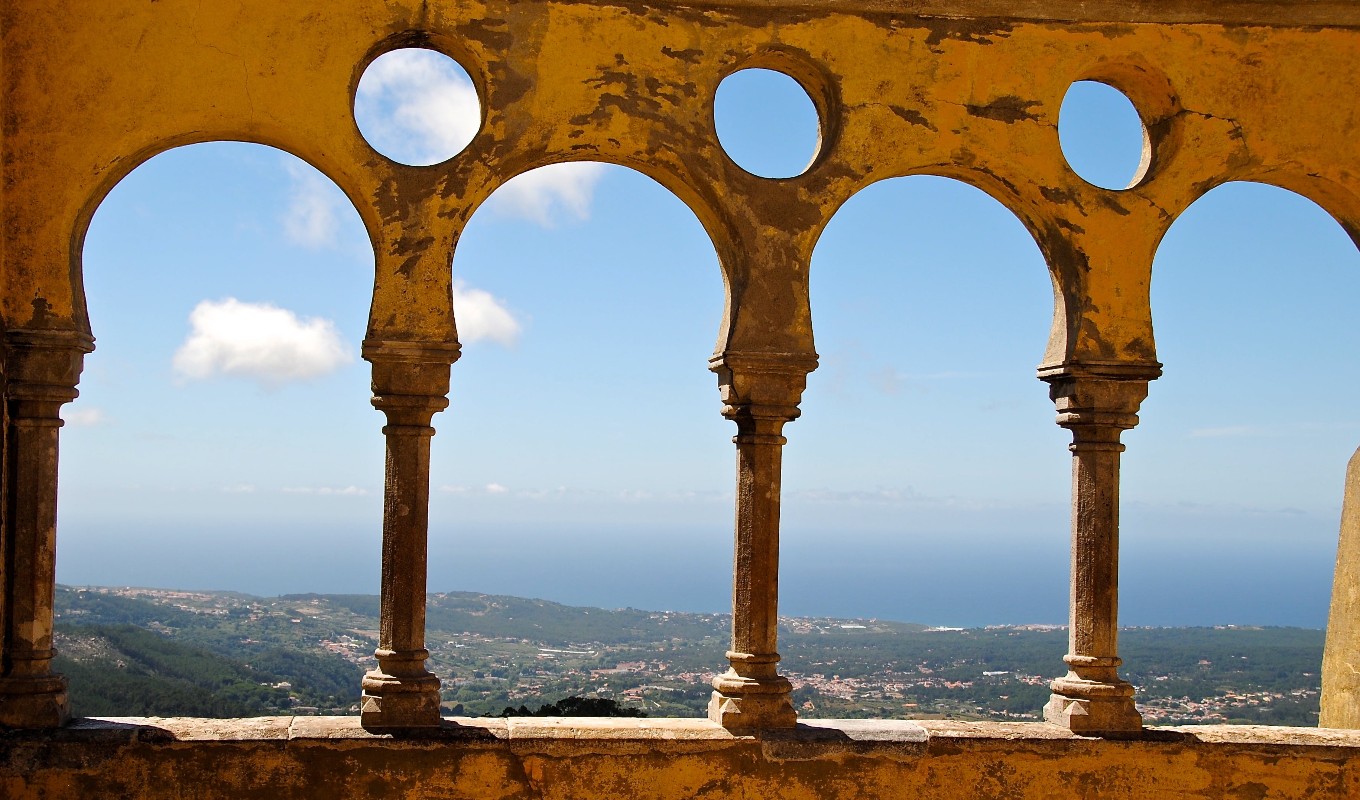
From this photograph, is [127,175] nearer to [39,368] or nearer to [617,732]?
[39,368]

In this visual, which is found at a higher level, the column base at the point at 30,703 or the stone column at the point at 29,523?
the stone column at the point at 29,523

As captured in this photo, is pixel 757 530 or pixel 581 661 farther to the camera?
pixel 581 661

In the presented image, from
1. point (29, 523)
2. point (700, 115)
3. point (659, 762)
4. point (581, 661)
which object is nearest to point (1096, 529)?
point (659, 762)

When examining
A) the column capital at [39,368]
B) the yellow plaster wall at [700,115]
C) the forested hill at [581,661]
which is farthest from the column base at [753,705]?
the column capital at [39,368]

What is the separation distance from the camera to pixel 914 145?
6.79 metres

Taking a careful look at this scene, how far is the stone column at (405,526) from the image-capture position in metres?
6.25

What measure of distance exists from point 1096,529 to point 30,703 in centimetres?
519

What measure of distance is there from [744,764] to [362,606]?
65.0 ft

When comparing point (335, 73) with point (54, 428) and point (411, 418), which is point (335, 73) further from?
point (54, 428)

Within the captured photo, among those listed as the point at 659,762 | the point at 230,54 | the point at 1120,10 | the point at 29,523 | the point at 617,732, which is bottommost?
the point at 659,762

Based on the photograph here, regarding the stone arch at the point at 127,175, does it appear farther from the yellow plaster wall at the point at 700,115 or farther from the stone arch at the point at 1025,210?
the stone arch at the point at 1025,210

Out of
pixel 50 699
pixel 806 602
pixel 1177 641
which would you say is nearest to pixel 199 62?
pixel 50 699

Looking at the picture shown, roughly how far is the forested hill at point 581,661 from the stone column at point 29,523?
2.20 meters

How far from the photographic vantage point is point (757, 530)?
6.61 metres
